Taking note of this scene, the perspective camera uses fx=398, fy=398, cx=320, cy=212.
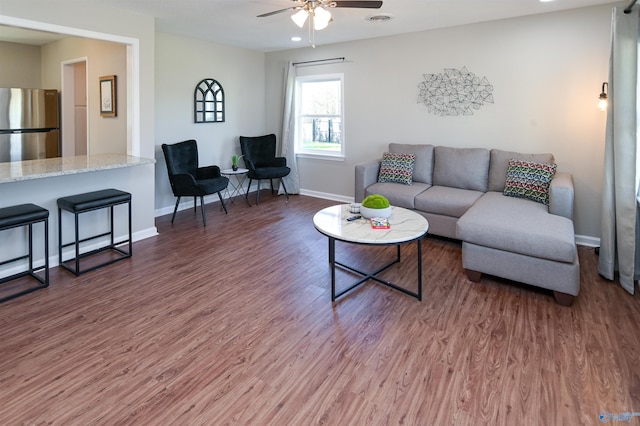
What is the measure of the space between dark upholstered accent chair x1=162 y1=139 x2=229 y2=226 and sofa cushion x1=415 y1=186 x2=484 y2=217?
256 centimetres

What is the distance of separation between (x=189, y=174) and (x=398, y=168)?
8.76ft

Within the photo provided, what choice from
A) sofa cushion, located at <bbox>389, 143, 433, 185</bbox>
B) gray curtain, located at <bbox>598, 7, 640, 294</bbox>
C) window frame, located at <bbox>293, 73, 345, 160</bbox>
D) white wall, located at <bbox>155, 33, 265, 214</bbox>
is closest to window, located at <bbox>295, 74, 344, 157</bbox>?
window frame, located at <bbox>293, 73, 345, 160</bbox>

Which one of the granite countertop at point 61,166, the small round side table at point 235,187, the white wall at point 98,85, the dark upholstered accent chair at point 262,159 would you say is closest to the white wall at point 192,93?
the small round side table at point 235,187

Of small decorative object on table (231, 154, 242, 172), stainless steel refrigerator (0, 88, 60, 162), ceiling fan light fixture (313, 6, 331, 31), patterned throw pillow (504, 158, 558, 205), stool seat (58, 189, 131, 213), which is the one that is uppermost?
ceiling fan light fixture (313, 6, 331, 31)

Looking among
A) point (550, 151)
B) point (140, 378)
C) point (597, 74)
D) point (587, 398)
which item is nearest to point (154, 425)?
point (140, 378)

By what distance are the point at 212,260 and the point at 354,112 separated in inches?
127

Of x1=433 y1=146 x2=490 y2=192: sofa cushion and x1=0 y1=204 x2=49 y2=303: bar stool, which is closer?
x1=0 y1=204 x2=49 y2=303: bar stool

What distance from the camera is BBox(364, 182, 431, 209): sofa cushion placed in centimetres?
450

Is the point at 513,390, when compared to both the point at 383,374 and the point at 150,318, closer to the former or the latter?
the point at 383,374

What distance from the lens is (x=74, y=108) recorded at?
5.93m

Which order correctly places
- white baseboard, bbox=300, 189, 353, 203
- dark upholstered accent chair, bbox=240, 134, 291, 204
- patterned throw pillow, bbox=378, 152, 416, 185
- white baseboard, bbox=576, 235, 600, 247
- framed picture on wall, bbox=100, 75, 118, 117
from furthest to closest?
white baseboard, bbox=300, 189, 353, 203
dark upholstered accent chair, bbox=240, 134, 291, 204
patterned throw pillow, bbox=378, 152, 416, 185
framed picture on wall, bbox=100, 75, 118, 117
white baseboard, bbox=576, 235, 600, 247

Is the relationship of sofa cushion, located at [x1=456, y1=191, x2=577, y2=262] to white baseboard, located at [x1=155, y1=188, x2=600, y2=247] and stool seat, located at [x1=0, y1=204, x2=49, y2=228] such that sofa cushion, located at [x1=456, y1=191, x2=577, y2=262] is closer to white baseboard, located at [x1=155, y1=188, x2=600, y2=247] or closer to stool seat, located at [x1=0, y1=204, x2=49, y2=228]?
white baseboard, located at [x1=155, y1=188, x2=600, y2=247]

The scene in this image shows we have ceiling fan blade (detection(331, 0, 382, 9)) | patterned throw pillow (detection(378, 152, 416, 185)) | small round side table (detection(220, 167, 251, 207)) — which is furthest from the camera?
small round side table (detection(220, 167, 251, 207))

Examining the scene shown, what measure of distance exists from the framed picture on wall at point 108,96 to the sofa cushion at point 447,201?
3588mm
